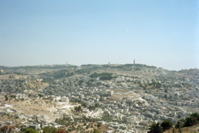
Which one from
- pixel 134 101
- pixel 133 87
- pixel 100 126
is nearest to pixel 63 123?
pixel 100 126

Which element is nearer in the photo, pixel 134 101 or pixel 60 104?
pixel 60 104

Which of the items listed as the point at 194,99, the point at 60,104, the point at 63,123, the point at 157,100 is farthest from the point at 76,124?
the point at 194,99

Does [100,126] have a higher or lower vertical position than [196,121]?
lower

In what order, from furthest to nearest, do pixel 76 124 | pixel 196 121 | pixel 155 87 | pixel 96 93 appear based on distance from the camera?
pixel 155 87 → pixel 96 93 → pixel 76 124 → pixel 196 121

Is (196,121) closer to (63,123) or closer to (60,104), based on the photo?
(63,123)

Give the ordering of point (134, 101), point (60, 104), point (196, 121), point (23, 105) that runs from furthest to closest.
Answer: point (134, 101) → point (60, 104) → point (23, 105) → point (196, 121)

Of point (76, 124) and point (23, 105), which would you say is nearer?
point (76, 124)

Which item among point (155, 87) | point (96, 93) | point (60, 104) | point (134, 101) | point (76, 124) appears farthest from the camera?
point (155, 87)

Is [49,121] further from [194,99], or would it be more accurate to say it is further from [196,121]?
[194,99]

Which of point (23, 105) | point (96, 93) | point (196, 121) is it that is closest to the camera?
point (196, 121)
